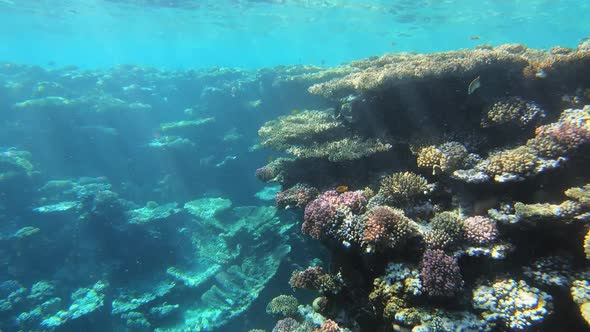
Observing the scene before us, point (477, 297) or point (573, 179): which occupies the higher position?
point (573, 179)

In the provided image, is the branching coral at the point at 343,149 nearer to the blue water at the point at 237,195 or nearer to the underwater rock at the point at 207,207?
the blue water at the point at 237,195

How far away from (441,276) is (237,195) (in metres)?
13.9

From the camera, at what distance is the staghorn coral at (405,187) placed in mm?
5754

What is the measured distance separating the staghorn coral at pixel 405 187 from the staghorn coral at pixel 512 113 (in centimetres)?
194

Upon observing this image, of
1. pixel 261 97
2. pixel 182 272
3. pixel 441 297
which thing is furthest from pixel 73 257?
pixel 441 297

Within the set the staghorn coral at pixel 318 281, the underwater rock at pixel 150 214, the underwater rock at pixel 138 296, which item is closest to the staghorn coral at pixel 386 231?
the staghorn coral at pixel 318 281

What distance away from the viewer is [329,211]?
5633 millimetres

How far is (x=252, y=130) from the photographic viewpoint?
19078 mm

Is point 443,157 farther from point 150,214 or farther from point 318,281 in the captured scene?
point 150,214

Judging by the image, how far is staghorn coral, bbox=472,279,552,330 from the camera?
12.9 feet

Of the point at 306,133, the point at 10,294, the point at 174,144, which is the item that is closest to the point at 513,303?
the point at 306,133

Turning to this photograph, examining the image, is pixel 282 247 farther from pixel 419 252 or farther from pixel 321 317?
pixel 419 252

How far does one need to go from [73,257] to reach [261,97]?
12.0 m

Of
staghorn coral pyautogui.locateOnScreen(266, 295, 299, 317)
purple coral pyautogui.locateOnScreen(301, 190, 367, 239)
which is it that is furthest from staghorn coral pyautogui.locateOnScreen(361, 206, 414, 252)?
staghorn coral pyautogui.locateOnScreen(266, 295, 299, 317)
